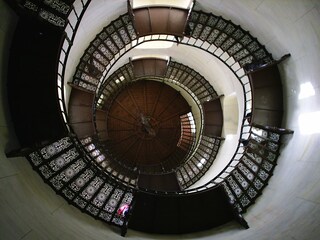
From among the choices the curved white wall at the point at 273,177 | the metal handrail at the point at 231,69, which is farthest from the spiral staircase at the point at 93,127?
the curved white wall at the point at 273,177

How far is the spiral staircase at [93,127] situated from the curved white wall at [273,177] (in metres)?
0.25

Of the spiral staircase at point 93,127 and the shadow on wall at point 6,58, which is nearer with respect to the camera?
the shadow on wall at point 6,58

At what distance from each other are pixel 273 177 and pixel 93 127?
6.15m

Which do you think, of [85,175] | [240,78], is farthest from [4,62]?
[240,78]

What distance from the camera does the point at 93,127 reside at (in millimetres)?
8547

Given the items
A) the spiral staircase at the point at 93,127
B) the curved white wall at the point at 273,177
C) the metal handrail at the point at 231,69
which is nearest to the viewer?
the curved white wall at the point at 273,177

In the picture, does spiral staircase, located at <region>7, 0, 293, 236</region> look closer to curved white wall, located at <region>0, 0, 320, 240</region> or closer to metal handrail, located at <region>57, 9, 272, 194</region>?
metal handrail, located at <region>57, 9, 272, 194</region>

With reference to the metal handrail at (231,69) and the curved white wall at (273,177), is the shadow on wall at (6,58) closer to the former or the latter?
the curved white wall at (273,177)

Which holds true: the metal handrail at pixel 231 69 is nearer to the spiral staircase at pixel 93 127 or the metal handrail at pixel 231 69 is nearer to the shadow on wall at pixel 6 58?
the spiral staircase at pixel 93 127

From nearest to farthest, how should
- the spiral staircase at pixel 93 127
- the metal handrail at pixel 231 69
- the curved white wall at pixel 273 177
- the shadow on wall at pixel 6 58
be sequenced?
the shadow on wall at pixel 6 58 → the curved white wall at pixel 273 177 → the spiral staircase at pixel 93 127 → the metal handrail at pixel 231 69

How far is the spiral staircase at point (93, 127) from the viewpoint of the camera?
180 inches

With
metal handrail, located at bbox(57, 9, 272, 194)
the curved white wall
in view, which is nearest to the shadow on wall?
the curved white wall

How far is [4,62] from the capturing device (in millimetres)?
4230

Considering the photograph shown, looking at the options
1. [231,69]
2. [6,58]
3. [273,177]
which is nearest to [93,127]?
[6,58]
